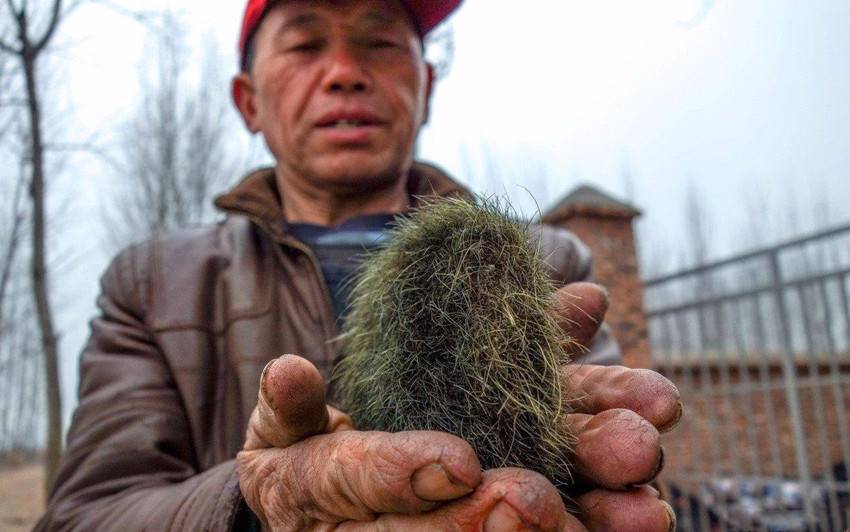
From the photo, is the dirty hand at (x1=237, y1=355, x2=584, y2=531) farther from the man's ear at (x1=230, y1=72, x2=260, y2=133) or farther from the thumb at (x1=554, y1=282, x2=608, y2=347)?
the man's ear at (x1=230, y1=72, x2=260, y2=133)

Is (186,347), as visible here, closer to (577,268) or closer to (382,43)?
(382,43)

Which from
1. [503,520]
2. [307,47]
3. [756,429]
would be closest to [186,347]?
[307,47]

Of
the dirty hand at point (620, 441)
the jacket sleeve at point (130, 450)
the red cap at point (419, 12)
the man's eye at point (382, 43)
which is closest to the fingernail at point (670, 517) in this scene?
the dirty hand at point (620, 441)

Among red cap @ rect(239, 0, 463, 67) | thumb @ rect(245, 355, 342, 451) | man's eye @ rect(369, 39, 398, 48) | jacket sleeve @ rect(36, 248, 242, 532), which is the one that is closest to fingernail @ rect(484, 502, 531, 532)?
thumb @ rect(245, 355, 342, 451)

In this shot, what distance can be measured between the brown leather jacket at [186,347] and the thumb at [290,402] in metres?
0.50

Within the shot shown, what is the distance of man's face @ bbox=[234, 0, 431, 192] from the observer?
1645 millimetres

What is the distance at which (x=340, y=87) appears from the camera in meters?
1.64

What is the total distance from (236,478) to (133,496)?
0.39 metres

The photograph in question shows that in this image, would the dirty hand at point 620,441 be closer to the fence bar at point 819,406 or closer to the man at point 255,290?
the man at point 255,290

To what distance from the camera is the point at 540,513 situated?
2.26 ft

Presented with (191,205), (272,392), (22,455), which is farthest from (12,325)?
(272,392)

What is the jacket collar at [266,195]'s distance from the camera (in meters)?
1.77

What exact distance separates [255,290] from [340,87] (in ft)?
1.88

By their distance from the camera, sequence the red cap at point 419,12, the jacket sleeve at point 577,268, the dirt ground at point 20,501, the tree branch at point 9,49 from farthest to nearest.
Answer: the dirt ground at point 20,501, the tree branch at point 9,49, the red cap at point 419,12, the jacket sleeve at point 577,268
